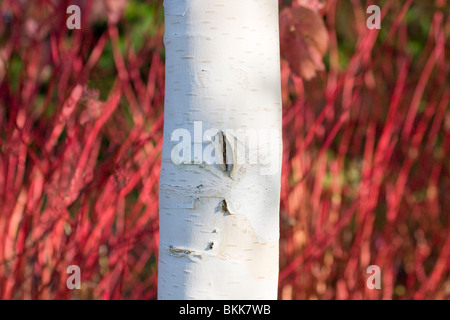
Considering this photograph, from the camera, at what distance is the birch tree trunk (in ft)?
2.62

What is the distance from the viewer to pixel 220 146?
0.79 metres

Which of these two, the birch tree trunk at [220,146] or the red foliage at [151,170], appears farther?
the red foliage at [151,170]

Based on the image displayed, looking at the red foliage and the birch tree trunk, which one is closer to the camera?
the birch tree trunk

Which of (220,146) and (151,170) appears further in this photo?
(151,170)

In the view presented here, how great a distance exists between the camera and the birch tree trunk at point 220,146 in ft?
2.62

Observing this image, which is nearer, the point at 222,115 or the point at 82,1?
the point at 222,115

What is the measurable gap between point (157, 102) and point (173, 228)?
0.85 meters

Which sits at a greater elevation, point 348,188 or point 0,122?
point 0,122
